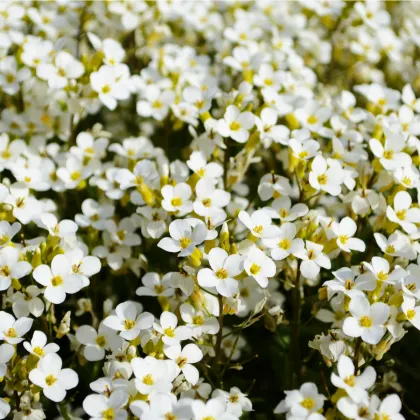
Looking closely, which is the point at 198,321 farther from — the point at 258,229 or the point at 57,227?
the point at 57,227

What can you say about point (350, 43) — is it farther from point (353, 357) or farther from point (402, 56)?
point (353, 357)

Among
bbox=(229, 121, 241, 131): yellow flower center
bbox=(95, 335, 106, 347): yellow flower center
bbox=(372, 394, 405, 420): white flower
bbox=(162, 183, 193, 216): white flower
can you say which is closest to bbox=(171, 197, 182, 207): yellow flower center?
bbox=(162, 183, 193, 216): white flower

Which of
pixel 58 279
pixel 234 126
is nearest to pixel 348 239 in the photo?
pixel 234 126

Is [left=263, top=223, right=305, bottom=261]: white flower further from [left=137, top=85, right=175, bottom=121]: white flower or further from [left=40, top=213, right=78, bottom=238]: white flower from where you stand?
[left=137, top=85, right=175, bottom=121]: white flower

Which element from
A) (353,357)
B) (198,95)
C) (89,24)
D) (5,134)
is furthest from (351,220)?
(89,24)

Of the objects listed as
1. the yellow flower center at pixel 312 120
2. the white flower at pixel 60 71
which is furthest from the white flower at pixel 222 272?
the white flower at pixel 60 71

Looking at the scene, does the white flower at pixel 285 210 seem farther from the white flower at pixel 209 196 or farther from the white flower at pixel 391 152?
the white flower at pixel 391 152
